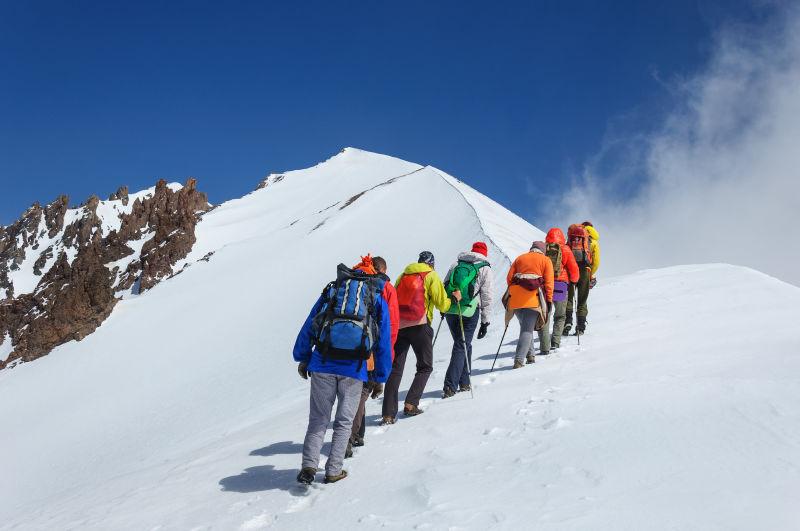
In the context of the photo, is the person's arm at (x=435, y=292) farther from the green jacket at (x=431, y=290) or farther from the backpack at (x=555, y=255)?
the backpack at (x=555, y=255)

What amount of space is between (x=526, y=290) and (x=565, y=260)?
1760 millimetres

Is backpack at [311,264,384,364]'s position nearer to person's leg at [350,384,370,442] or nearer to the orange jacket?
person's leg at [350,384,370,442]

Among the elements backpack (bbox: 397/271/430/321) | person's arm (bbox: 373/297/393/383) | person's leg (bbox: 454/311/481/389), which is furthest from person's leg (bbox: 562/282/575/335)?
person's arm (bbox: 373/297/393/383)

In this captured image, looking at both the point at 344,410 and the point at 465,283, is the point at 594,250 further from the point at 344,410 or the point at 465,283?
the point at 344,410

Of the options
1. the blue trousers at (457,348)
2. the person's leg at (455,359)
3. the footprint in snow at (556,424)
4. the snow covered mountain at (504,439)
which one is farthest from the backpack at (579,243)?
the footprint in snow at (556,424)

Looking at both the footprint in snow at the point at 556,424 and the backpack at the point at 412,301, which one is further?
the backpack at the point at 412,301

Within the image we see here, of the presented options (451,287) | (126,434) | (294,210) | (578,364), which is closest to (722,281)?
(578,364)

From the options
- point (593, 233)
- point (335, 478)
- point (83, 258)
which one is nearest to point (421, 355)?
point (335, 478)

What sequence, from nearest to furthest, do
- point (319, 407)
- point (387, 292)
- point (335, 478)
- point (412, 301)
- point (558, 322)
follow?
1. point (335, 478)
2. point (319, 407)
3. point (387, 292)
4. point (412, 301)
5. point (558, 322)

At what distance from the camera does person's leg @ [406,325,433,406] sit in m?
7.01

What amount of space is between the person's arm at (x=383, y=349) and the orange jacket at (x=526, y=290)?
3.65 m

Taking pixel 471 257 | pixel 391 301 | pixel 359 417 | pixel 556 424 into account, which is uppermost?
pixel 471 257

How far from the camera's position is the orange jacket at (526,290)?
864 centimetres

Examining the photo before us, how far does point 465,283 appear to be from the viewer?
7.86 m
